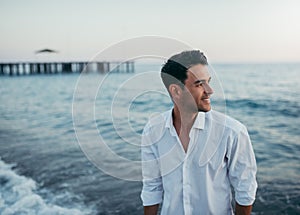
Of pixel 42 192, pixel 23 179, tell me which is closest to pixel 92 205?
pixel 42 192

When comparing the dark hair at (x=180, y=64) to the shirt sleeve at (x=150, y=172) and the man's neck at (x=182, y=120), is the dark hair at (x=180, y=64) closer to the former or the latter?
the man's neck at (x=182, y=120)

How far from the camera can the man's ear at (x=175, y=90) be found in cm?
209

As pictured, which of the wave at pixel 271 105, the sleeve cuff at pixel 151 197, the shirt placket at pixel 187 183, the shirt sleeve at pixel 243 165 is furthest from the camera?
the wave at pixel 271 105

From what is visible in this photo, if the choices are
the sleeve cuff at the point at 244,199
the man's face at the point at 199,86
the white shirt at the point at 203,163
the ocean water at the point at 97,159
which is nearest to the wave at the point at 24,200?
the ocean water at the point at 97,159

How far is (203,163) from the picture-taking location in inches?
79.7

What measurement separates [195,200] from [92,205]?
3218mm

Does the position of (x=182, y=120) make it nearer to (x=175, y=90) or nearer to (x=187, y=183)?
→ (x=175, y=90)

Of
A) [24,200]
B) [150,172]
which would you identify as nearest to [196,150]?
[150,172]

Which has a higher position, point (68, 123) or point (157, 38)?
point (157, 38)

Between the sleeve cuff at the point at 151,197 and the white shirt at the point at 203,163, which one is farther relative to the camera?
the sleeve cuff at the point at 151,197

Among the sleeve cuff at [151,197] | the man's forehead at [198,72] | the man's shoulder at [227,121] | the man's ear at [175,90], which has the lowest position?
the sleeve cuff at [151,197]

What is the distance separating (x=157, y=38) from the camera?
6.07 feet

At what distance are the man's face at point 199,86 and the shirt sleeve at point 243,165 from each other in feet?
0.82

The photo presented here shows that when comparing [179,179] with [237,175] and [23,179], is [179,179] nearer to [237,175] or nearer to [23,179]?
[237,175]
